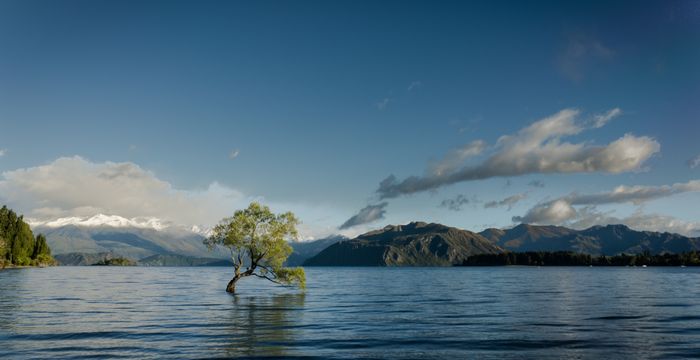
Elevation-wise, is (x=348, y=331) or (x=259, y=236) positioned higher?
(x=259, y=236)

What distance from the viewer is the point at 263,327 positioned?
47844 millimetres

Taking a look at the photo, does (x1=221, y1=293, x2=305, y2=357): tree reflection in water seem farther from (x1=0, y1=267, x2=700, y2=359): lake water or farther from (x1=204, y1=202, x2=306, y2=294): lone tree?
(x1=204, y1=202, x2=306, y2=294): lone tree

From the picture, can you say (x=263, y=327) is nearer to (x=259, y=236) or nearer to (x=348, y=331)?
(x=348, y=331)

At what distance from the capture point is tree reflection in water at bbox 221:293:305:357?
3638 cm

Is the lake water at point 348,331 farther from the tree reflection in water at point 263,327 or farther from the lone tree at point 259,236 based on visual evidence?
the lone tree at point 259,236

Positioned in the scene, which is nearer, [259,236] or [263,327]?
[263,327]

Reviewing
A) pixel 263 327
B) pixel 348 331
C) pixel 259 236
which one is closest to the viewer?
pixel 348 331

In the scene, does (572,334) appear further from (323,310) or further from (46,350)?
(46,350)

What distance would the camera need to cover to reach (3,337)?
4059 cm

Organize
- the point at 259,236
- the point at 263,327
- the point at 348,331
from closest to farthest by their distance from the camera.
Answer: the point at 348,331 → the point at 263,327 → the point at 259,236

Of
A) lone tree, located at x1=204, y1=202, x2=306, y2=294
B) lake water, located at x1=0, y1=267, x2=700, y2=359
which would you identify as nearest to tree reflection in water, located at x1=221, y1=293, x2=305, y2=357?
lake water, located at x1=0, y1=267, x2=700, y2=359

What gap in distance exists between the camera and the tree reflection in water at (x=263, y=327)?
36.4 meters

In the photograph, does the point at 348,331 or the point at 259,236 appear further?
the point at 259,236

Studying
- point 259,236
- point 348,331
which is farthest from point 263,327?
point 259,236
